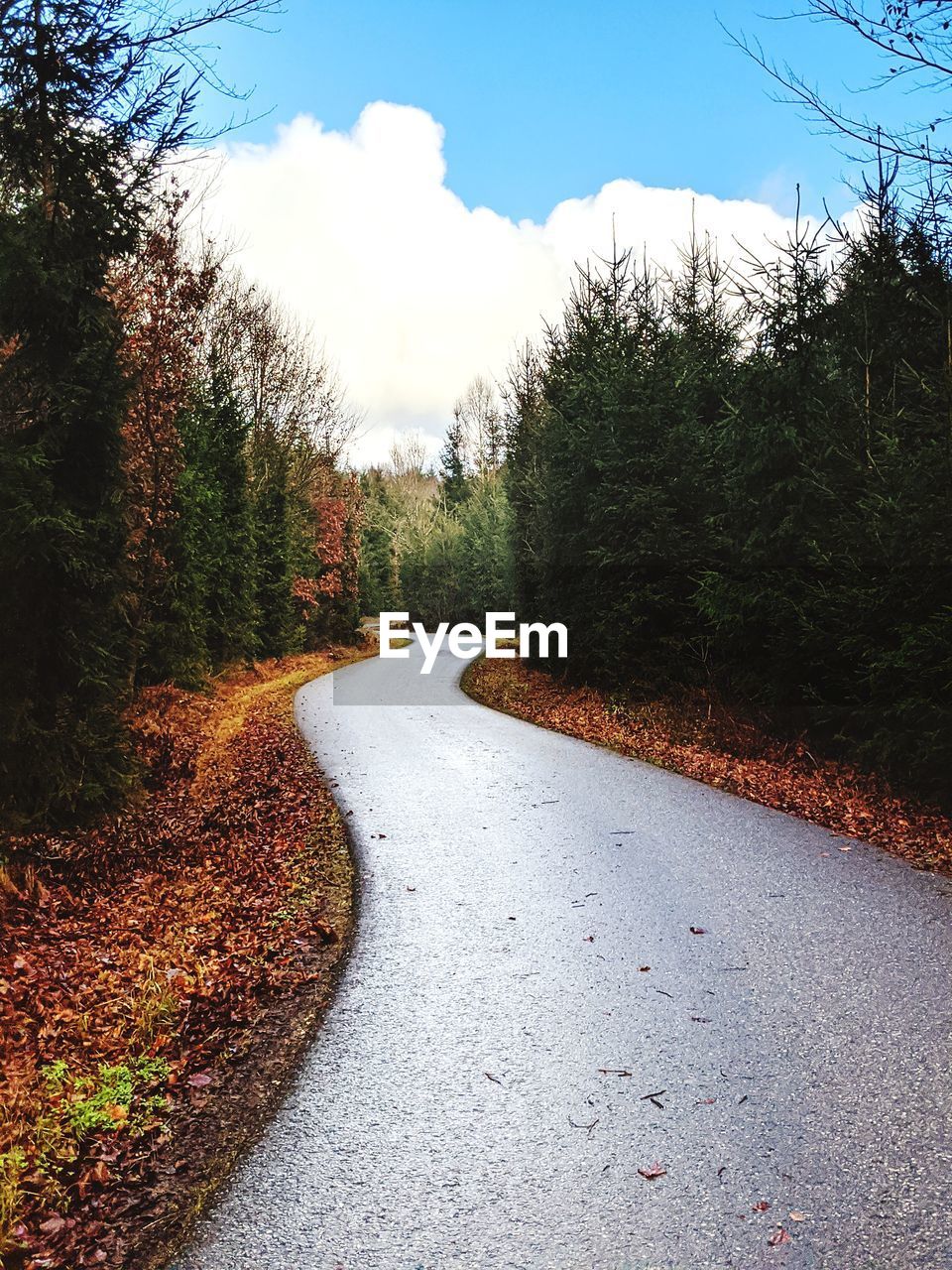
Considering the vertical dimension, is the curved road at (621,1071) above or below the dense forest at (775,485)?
below

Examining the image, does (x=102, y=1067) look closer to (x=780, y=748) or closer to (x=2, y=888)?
(x=2, y=888)

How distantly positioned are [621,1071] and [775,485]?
9.14 m

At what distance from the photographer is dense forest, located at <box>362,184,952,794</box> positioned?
348 inches

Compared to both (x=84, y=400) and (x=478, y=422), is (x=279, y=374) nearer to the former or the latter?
(x=84, y=400)

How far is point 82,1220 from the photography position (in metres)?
3.24

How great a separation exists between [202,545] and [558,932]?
51.4ft

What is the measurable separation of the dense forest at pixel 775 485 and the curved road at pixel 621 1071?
282 cm

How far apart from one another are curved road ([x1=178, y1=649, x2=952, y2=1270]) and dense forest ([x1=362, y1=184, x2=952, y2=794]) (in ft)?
9.26

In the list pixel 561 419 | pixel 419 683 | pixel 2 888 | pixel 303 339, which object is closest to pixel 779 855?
pixel 2 888

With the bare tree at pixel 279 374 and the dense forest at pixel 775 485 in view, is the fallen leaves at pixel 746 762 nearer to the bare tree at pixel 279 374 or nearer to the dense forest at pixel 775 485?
the dense forest at pixel 775 485

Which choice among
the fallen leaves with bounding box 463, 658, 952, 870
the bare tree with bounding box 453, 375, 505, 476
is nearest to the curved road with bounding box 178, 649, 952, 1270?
the fallen leaves with bounding box 463, 658, 952, 870

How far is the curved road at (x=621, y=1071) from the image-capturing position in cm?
304

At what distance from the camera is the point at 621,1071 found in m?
4.11

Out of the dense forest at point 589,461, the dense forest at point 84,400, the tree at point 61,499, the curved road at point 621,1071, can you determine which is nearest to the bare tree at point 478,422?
the dense forest at point 589,461
